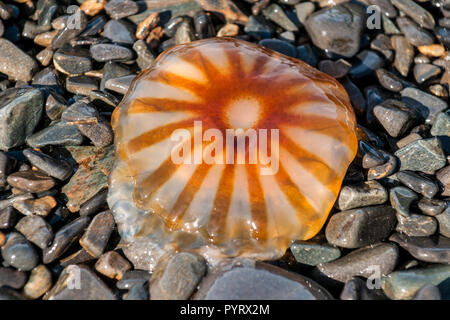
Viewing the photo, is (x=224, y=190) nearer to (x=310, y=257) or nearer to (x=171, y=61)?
(x=310, y=257)

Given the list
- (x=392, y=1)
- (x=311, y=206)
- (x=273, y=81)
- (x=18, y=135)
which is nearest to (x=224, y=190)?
(x=311, y=206)

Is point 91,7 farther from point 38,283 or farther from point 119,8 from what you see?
point 38,283

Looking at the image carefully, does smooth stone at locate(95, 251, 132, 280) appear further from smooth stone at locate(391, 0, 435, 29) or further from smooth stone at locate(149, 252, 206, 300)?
smooth stone at locate(391, 0, 435, 29)

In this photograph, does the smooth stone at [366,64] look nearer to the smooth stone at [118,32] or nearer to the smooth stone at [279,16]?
the smooth stone at [279,16]

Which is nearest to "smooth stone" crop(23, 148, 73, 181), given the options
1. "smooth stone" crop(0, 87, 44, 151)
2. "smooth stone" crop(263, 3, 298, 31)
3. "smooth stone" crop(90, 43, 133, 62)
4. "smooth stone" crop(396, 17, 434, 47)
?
"smooth stone" crop(0, 87, 44, 151)

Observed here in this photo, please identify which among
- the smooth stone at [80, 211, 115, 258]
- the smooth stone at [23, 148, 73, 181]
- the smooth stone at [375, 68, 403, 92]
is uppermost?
the smooth stone at [375, 68, 403, 92]
